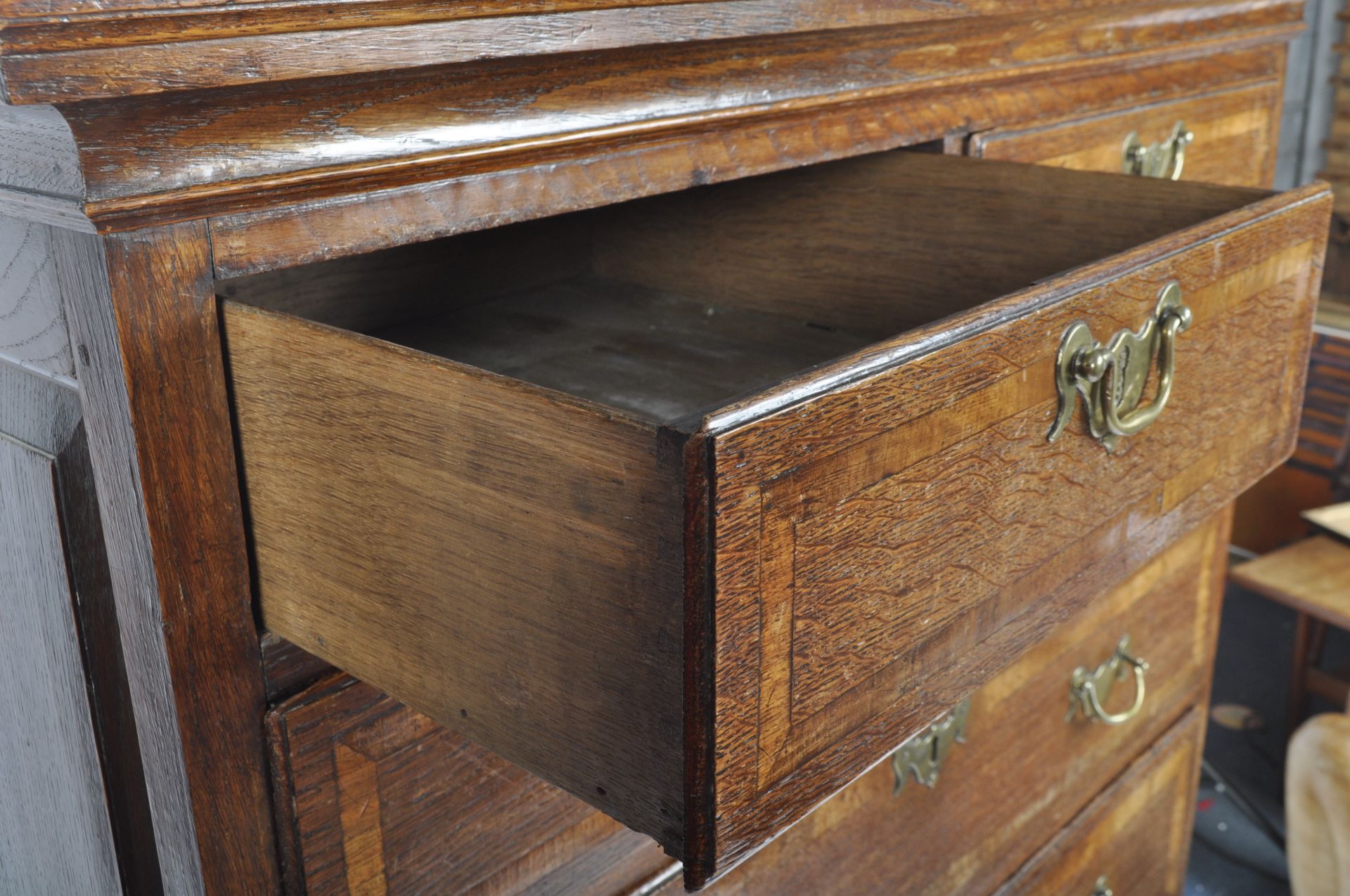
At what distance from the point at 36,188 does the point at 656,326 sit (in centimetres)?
40

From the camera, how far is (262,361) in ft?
1.57

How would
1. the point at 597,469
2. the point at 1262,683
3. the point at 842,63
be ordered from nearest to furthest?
the point at 597,469
the point at 842,63
the point at 1262,683

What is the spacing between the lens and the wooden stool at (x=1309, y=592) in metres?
1.75

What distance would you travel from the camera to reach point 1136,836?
124 cm

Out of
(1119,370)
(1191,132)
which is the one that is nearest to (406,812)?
(1119,370)

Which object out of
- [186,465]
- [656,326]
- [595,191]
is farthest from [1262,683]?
[186,465]

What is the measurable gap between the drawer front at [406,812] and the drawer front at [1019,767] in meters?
0.13

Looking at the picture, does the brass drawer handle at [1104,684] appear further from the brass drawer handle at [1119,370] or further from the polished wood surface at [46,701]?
the polished wood surface at [46,701]

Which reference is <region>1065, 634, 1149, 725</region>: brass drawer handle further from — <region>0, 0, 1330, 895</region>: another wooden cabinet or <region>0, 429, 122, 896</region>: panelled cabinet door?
<region>0, 429, 122, 896</region>: panelled cabinet door

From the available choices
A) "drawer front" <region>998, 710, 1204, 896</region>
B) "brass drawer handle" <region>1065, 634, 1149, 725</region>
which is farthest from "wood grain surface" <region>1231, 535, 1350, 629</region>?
"brass drawer handle" <region>1065, 634, 1149, 725</region>

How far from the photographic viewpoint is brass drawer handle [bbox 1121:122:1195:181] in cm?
98

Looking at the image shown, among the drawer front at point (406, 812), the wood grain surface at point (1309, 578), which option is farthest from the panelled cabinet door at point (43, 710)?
the wood grain surface at point (1309, 578)

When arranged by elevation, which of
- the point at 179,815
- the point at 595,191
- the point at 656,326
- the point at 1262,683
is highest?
the point at 595,191

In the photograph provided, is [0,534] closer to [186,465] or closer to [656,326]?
[186,465]
